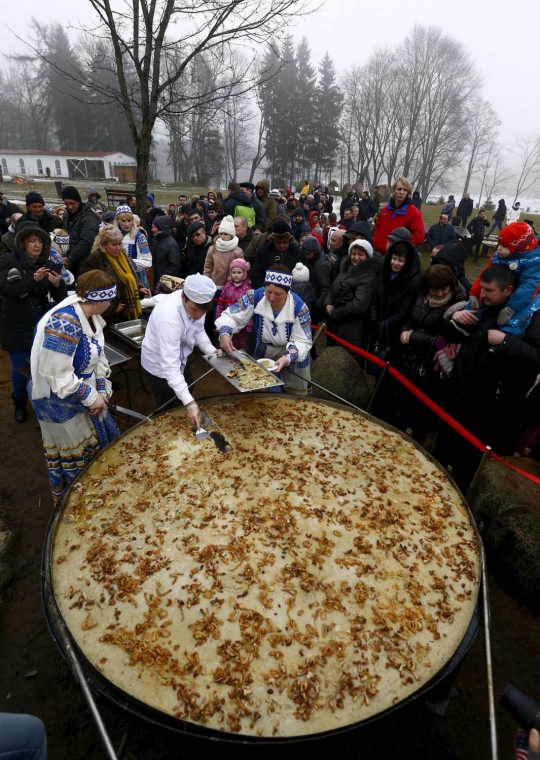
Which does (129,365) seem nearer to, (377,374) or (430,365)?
(377,374)

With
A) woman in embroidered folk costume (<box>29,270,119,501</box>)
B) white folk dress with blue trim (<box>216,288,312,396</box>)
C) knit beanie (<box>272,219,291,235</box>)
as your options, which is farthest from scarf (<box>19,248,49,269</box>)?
knit beanie (<box>272,219,291,235</box>)

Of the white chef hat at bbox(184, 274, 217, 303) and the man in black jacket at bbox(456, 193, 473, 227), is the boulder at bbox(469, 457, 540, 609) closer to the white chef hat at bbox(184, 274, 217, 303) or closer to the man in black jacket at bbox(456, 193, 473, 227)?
the white chef hat at bbox(184, 274, 217, 303)

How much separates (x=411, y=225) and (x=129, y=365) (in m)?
5.14

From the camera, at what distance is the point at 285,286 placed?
384cm

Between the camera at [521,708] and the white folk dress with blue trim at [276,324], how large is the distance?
2806 mm

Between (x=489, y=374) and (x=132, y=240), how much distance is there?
218 inches

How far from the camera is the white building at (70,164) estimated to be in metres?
42.5

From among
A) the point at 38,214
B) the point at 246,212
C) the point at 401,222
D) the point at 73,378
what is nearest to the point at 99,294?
Result: the point at 73,378

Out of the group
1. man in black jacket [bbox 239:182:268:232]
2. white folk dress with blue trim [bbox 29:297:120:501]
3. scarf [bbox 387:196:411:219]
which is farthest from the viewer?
man in black jacket [bbox 239:182:268:232]

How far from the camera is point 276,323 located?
411cm

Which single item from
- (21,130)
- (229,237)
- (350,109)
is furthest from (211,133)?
(229,237)

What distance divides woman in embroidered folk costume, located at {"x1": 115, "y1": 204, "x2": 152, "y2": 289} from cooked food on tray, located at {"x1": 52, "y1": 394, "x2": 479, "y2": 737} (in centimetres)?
417

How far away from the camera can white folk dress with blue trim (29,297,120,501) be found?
9.59 feet

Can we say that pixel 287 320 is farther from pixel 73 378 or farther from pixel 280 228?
pixel 280 228
